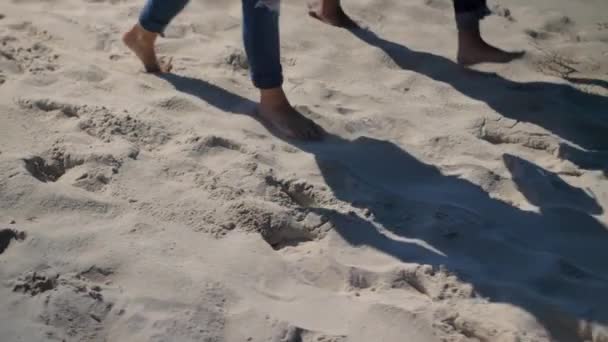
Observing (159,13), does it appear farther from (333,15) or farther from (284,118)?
(333,15)

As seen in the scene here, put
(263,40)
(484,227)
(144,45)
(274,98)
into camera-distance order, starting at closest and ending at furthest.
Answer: (484,227), (263,40), (274,98), (144,45)

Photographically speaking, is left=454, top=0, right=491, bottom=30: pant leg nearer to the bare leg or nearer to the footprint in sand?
the bare leg

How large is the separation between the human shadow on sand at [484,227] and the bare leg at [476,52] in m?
0.76

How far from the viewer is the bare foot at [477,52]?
9.43ft

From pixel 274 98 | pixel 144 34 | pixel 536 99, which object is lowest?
pixel 536 99

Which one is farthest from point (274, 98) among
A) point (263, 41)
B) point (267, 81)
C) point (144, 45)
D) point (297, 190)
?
point (144, 45)

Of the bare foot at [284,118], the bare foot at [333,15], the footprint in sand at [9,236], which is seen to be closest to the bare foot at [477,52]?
the bare foot at [333,15]

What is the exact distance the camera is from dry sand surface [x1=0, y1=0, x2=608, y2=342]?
61.2 inches

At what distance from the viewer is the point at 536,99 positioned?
2.69m

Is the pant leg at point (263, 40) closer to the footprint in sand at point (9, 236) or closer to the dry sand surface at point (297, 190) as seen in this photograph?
the dry sand surface at point (297, 190)

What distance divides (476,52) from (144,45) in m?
1.35

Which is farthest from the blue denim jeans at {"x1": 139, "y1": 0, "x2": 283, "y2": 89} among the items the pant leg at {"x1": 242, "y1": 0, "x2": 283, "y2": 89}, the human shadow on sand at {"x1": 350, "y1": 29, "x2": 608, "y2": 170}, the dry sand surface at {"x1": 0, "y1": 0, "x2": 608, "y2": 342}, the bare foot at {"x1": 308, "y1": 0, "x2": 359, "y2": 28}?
the bare foot at {"x1": 308, "y1": 0, "x2": 359, "y2": 28}

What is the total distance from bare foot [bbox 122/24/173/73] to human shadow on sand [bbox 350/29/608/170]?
953 mm

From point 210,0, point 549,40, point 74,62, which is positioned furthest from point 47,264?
point 549,40
